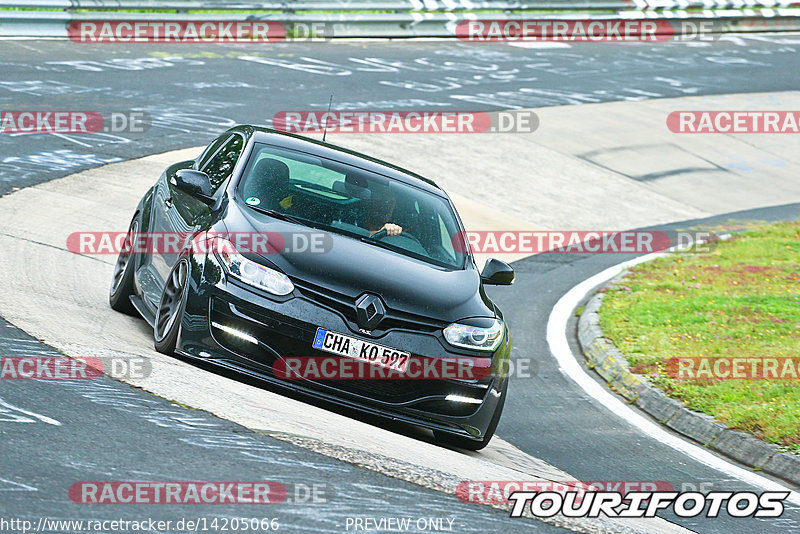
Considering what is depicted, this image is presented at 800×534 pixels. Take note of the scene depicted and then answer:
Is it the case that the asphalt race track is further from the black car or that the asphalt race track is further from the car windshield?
the car windshield

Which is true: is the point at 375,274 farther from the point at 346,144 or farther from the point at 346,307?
the point at 346,144

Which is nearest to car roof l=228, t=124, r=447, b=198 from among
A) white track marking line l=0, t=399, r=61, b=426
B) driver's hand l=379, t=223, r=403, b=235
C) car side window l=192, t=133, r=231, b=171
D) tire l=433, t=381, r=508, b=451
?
car side window l=192, t=133, r=231, b=171

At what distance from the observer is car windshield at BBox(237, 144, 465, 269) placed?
7.50m

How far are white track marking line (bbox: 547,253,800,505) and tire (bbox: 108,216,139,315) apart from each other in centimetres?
382

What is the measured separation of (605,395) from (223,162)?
3.71m

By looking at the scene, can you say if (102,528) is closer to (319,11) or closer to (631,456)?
(631,456)

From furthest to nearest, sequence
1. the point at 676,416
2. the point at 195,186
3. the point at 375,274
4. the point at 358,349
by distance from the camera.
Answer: the point at 676,416 < the point at 195,186 < the point at 375,274 < the point at 358,349

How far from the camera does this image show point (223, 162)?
27.2 ft

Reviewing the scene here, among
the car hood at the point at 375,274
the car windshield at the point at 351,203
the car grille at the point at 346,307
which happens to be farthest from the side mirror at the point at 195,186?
the car grille at the point at 346,307

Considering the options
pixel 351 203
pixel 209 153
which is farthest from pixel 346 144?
pixel 351 203

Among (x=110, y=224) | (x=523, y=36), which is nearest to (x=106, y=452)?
(x=110, y=224)

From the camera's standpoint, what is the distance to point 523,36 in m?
29.4

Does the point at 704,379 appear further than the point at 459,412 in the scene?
Yes

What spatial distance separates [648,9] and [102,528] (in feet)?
96.4
